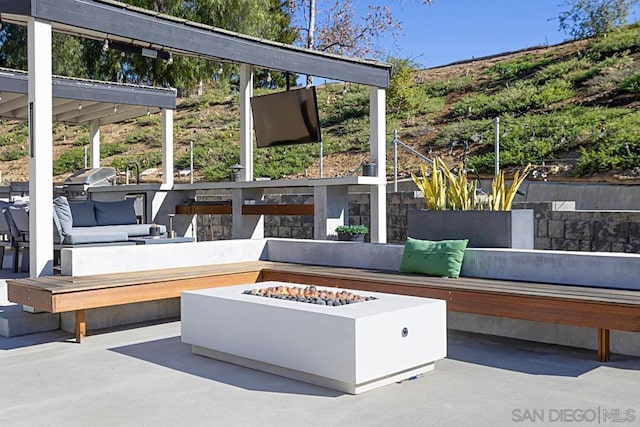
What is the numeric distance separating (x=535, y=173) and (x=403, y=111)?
7393mm

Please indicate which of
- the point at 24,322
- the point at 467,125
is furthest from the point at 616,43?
the point at 24,322

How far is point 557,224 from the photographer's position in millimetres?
7711

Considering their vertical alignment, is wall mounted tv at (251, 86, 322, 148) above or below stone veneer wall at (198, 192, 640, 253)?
above

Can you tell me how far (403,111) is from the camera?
18.8 m

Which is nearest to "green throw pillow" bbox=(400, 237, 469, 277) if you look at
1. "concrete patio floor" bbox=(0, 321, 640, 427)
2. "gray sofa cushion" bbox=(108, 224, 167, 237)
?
"concrete patio floor" bbox=(0, 321, 640, 427)

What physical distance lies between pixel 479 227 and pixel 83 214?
15.6ft

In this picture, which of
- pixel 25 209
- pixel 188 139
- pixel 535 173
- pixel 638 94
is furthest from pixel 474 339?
pixel 188 139

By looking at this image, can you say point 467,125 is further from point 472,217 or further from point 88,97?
point 472,217

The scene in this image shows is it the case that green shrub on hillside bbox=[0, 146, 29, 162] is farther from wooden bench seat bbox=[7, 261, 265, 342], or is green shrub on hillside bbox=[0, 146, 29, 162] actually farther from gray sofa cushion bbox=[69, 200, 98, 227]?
→ wooden bench seat bbox=[7, 261, 265, 342]

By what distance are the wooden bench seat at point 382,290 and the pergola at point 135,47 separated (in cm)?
75

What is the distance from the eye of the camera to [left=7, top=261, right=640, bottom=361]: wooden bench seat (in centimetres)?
381

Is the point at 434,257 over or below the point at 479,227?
below

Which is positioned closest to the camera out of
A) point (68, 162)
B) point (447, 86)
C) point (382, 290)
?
point (382, 290)

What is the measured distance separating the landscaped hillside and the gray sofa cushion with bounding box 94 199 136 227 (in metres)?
6.58
